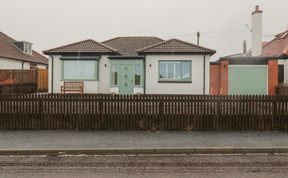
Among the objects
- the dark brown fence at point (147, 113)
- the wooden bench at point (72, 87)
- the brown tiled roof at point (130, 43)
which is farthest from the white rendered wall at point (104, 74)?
the dark brown fence at point (147, 113)

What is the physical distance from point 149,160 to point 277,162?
2.83 metres

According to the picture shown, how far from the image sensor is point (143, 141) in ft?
30.7

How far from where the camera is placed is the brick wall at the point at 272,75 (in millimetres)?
24439

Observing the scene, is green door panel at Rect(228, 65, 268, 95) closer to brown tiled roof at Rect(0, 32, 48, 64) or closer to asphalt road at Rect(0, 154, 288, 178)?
asphalt road at Rect(0, 154, 288, 178)

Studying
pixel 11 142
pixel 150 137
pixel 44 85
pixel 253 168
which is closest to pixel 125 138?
pixel 150 137

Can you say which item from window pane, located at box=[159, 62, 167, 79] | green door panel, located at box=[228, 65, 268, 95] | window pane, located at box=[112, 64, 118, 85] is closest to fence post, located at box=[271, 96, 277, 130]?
window pane, located at box=[159, 62, 167, 79]

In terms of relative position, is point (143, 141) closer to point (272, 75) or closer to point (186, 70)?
point (186, 70)

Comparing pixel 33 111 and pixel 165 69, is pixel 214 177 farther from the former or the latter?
pixel 165 69

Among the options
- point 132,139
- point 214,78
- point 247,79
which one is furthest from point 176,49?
point 132,139

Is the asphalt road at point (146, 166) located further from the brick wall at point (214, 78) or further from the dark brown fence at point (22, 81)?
the dark brown fence at point (22, 81)

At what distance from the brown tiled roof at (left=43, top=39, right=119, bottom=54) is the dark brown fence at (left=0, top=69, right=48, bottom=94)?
398 cm

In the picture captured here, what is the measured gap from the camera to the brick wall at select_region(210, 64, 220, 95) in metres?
25.7

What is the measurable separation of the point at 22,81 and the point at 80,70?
625 centimetres

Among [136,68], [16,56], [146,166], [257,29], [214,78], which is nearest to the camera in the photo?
[146,166]
